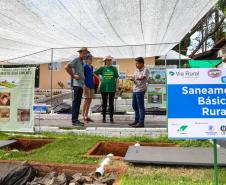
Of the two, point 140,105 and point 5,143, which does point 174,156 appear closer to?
point 140,105

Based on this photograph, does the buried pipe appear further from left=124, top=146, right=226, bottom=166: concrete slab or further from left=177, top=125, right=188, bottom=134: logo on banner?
left=177, top=125, right=188, bottom=134: logo on banner

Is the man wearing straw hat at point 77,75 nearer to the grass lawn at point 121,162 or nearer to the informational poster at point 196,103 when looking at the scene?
the grass lawn at point 121,162

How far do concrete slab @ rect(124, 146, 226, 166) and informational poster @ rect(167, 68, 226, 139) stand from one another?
1319 millimetres

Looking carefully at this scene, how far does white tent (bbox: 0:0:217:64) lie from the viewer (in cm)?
738

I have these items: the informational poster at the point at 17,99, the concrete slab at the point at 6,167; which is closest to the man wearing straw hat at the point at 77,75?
the informational poster at the point at 17,99

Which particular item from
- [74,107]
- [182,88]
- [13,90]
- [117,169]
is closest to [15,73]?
[13,90]

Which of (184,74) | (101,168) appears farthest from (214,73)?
(101,168)

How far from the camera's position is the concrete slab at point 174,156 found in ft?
15.7

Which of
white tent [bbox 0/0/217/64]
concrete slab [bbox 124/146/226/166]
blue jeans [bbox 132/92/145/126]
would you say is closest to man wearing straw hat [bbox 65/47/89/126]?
white tent [bbox 0/0/217/64]

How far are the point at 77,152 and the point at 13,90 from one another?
2620mm

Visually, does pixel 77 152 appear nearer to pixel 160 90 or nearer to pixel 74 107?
pixel 74 107

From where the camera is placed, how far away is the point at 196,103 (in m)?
3.57

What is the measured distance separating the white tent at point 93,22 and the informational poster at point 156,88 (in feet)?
3.75

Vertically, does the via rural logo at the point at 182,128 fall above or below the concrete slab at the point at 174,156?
above
